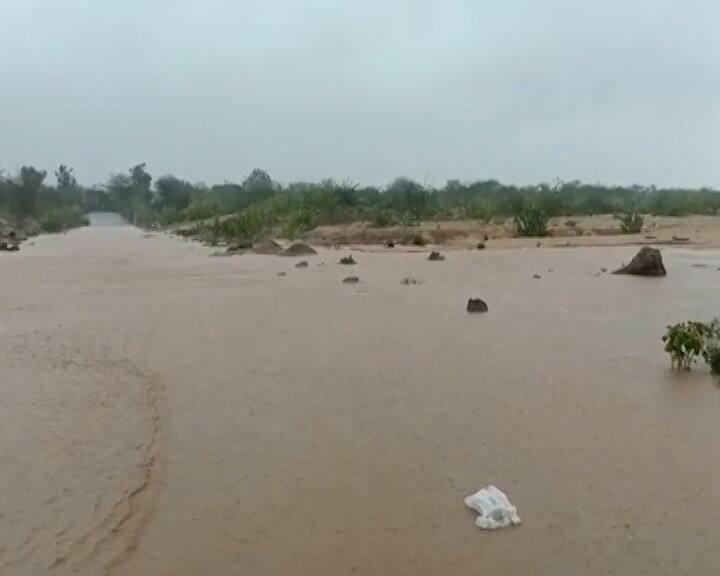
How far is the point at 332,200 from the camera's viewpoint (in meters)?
46.9

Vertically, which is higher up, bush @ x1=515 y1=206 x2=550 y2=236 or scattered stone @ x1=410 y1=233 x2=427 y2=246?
bush @ x1=515 y1=206 x2=550 y2=236

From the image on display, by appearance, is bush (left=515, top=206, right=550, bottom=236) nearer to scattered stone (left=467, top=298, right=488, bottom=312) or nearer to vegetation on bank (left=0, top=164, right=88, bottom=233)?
scattered stone (left=467, top=298, right=488, bottom=312)

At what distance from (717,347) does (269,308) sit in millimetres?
6867

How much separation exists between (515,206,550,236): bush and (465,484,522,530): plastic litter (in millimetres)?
30111

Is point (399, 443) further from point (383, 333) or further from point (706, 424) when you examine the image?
point (383, 333)

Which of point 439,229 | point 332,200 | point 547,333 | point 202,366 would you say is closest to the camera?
point 202,366

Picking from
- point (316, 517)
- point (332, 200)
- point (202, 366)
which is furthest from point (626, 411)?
point (332, 200)

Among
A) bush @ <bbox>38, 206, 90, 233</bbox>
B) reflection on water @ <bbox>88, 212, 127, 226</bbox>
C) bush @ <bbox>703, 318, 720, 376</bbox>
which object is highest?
bush @ <bbox>703, 318, 720, 376</bbox>

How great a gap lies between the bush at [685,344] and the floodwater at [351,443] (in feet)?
0.78

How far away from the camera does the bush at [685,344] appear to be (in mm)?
7582

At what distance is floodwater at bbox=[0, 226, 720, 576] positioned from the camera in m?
3.95

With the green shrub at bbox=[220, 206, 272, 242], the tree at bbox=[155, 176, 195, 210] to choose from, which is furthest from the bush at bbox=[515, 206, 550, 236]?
the tree at bbox=[155, 176, 195, 210]

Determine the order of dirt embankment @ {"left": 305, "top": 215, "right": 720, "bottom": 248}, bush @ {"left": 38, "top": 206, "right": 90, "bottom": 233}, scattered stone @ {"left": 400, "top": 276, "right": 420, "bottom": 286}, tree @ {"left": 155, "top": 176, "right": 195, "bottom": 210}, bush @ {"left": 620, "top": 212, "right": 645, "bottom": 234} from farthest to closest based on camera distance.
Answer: tree @ {"left": 155, "top": 176, "right": 195, "bottom": 210} → bush @ {"left": 38, "top": 206, "right": 90, "bottom": 233} → bush @ {"left": 620, "top": 212, "right": 645, "bottom": 234} → dirt embankment @ {"left": 305, "top": 215, "right": 720, "bottom": 248} → scattered stone @ {"left": 400, "top": 276, "right": 420, "bottom": 286}

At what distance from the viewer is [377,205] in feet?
154
